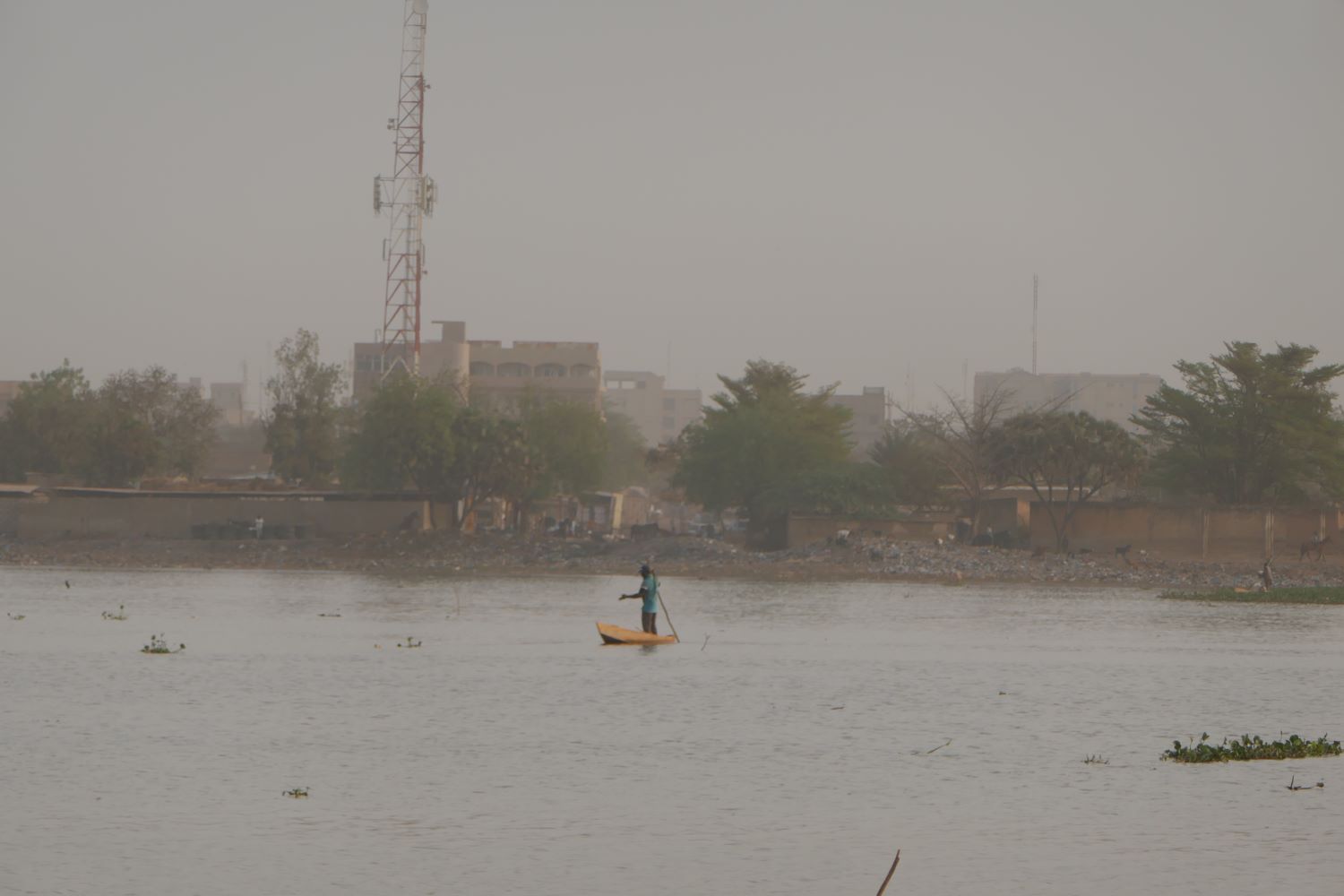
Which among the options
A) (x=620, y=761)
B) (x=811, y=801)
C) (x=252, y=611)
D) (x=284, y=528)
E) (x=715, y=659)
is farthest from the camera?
(x=284, y=528)

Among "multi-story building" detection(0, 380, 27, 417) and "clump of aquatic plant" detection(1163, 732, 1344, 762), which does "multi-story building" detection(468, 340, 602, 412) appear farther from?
"clump of aquatic plant" detection(1163, 732, 1344, 762)

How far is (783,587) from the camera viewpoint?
189 feet

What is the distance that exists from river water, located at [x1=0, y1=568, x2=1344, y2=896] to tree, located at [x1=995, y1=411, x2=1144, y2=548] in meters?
27.9

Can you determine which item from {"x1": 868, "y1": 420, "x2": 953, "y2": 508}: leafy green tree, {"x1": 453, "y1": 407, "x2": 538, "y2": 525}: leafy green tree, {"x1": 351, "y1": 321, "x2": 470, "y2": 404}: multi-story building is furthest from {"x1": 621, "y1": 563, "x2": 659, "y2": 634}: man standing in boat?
{"x1": 351, "y1": 321, "x2": 470, "y2": 404}: multi-story building

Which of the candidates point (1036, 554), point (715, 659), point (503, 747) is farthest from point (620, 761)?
point (1036, 554)

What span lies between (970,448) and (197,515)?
33027mm

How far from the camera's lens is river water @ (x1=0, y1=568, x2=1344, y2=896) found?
12656 millimetres

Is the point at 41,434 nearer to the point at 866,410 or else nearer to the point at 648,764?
the point at 648,764

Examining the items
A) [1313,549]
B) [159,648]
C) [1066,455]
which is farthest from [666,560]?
[159,648]

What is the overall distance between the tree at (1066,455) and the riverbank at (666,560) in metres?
2.68

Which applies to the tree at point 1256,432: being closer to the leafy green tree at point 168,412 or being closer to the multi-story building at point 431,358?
the leafy green tree at point 168,412

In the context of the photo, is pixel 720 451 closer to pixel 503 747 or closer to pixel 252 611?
pixel 252 611

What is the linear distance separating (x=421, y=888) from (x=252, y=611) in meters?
30.5

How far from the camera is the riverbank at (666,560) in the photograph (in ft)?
200
